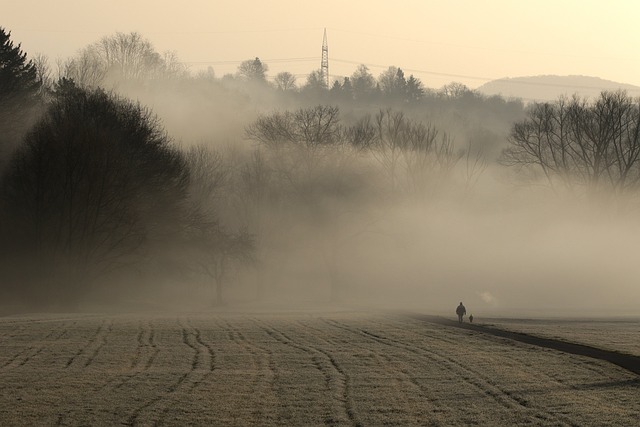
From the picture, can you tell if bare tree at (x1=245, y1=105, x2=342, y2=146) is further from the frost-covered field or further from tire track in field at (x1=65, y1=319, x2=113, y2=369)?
the frost-covered field

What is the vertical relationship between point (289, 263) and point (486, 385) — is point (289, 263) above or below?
above

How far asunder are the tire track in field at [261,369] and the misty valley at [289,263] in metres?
0.11

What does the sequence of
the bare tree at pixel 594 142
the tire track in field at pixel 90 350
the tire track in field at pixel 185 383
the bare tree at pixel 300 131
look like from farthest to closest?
the bare tree at pixel 594 142 < the bare tree at pixel 300 131 < the tire track in field at pixel 90 350 < the tire track in field at pixel 185 383

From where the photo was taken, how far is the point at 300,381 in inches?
1197

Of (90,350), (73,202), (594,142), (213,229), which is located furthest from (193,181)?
(90,350)

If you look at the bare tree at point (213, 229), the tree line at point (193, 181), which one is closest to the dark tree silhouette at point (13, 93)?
the tree line at point (193, 181)

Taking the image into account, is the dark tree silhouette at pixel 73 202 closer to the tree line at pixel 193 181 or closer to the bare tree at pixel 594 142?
the tree line at pixel 193 181

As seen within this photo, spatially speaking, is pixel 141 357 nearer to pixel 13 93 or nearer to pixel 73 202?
pixel 73 202

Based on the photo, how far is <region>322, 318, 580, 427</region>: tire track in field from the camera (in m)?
25.1

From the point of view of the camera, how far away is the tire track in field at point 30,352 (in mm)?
34188

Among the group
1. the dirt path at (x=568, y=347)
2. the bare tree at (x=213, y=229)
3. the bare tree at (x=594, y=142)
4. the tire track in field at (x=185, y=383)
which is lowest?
the tire track in field at (x=185, y=383)

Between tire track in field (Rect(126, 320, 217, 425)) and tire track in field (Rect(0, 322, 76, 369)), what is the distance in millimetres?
4367

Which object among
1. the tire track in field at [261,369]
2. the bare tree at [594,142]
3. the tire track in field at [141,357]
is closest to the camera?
the tire track in field at [261,369]

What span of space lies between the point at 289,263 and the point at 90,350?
Result: 7239 centimetres
